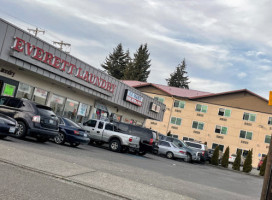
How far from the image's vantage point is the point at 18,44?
18891 mm

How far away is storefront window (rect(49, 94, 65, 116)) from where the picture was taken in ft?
78.2

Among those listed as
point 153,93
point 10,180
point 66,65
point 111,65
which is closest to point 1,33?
point 66,65

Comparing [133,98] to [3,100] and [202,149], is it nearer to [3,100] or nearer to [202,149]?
[202,149]

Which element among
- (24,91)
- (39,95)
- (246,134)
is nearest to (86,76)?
(39,95)

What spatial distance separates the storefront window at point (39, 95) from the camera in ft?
73.0

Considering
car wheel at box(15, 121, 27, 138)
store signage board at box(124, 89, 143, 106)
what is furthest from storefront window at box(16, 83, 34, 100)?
store signage board at box(124, 89, 143, 106)

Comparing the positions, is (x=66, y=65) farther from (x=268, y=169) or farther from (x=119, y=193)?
(x=268, y=169)

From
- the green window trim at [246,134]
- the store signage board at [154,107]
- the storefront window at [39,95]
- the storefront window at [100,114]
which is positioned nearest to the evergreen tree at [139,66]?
the green window trim at [246,134]

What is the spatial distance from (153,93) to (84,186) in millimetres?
48254

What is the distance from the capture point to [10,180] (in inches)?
269

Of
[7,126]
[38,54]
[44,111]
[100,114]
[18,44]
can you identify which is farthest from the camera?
[100,114]

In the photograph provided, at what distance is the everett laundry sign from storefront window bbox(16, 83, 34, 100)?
6.80 feet

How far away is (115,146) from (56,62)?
6603 mm

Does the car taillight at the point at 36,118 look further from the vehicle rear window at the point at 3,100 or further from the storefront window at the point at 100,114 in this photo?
→ the storefront window at the point at 100,114
